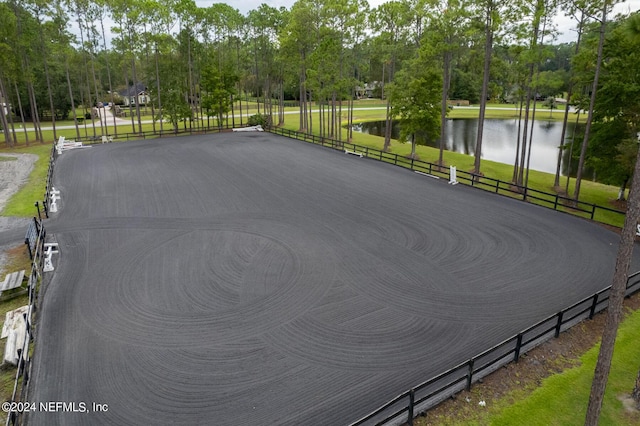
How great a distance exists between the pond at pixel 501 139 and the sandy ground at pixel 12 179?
1241 inches

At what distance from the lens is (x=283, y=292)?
504 inches

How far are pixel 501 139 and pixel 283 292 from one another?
52.2 metres

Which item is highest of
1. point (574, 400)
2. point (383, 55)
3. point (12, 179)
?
point (383, 55)

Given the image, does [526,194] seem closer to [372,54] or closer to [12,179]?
[372,54]

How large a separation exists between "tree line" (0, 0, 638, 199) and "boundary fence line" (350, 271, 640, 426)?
7.56 meters

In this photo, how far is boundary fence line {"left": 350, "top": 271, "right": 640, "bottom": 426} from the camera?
803 centimetres

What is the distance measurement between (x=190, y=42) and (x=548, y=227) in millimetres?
43177

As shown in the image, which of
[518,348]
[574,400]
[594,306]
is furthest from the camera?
[594,306]

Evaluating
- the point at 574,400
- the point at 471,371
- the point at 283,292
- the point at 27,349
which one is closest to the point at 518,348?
the point at 574,400

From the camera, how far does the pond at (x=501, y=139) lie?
43.6 meters

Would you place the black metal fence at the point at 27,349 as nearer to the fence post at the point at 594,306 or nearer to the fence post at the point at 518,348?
the fence post at the point at 518,348

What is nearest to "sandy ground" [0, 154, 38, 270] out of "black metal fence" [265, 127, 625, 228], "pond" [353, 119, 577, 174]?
"black metal fence" [265, 127, 625, 228]

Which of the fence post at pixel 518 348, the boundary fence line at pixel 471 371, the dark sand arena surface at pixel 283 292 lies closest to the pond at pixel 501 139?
the dark sand arena surface at pixel 283 292

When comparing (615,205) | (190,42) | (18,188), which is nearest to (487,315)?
(615,205)
